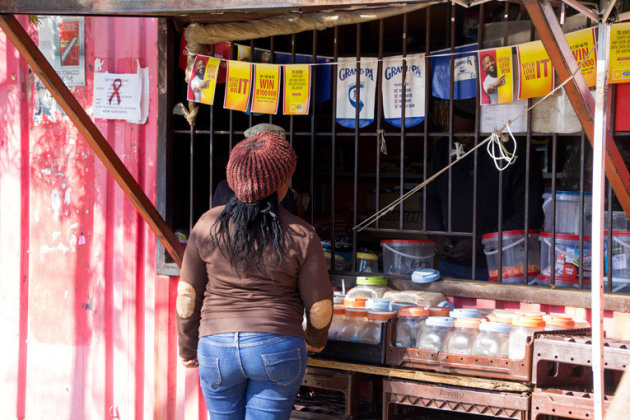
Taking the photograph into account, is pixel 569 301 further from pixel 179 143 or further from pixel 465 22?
pixel 179 143

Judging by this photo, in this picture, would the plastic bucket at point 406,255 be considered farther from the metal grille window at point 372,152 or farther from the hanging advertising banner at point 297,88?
the hanging advertising banner at point 297,88

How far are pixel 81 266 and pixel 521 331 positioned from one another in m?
3.21

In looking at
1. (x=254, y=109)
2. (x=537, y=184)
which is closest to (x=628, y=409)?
(x=537, y=184)

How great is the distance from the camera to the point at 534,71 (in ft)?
13.8

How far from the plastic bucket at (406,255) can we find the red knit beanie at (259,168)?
1513 mm

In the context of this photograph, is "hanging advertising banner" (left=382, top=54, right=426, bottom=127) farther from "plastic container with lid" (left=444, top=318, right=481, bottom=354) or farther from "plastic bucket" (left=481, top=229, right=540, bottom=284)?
"plastic container with lid" (left=444, top=318, right=481, bottom=354)

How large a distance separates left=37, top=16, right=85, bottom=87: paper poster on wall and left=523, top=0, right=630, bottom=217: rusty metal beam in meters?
3.56

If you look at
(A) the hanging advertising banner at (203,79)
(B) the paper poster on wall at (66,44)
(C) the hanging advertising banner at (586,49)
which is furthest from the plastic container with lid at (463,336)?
(B) the paper poster on wall at (66,44)

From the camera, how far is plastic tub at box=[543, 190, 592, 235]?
4.36 metres

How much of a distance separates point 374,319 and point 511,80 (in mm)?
1555

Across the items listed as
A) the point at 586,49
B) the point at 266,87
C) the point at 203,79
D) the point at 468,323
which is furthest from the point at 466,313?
the point at 203,79

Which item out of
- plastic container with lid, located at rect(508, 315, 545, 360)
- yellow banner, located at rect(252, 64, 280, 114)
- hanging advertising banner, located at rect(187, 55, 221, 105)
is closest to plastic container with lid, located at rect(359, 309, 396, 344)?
plastic container with lid, located at rect(508, 315, 545, 360)

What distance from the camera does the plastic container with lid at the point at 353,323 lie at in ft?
13.6

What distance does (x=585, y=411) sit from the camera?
3412 mm
